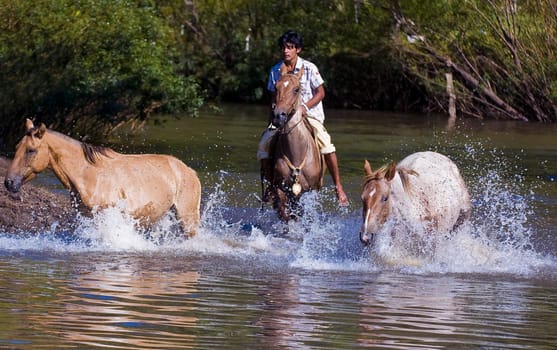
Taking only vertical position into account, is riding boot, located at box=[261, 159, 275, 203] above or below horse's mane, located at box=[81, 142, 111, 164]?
below

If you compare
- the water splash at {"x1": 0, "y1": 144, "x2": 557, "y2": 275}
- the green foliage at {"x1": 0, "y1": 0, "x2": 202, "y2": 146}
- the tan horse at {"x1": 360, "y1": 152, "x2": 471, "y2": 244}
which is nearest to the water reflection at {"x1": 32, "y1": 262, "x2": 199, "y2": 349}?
the water splash at {"x1": 0, "y1": 144, "x2": 557, "y2": 275}

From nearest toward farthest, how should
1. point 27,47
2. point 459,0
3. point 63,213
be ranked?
point 63,213
point 27,47
point 459,0

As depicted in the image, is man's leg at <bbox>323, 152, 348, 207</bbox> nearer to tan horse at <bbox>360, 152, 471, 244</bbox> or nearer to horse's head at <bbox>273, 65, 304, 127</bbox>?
horse's head at <bbox>273, 65, 304, 127</bbox>

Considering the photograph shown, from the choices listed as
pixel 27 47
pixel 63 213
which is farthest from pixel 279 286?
pixel 27 47

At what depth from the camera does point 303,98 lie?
14359mm

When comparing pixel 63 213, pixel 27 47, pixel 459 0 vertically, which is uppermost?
pixel 459 0

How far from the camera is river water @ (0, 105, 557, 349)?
26.3ft

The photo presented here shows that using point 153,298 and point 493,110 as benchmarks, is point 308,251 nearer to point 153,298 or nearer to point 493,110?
point 153,298

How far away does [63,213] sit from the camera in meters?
14.6

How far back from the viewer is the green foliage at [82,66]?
2180 cm

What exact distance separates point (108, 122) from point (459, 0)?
14.6m

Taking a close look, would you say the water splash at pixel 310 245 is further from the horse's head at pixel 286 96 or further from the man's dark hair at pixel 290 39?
the man's dark hair at pixel 290 39

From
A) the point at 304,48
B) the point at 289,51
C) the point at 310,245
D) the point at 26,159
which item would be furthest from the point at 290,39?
the point at 304,48

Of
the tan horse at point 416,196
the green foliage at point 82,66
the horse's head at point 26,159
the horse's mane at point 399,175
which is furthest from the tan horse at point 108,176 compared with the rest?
the green foliage at point 82,66
